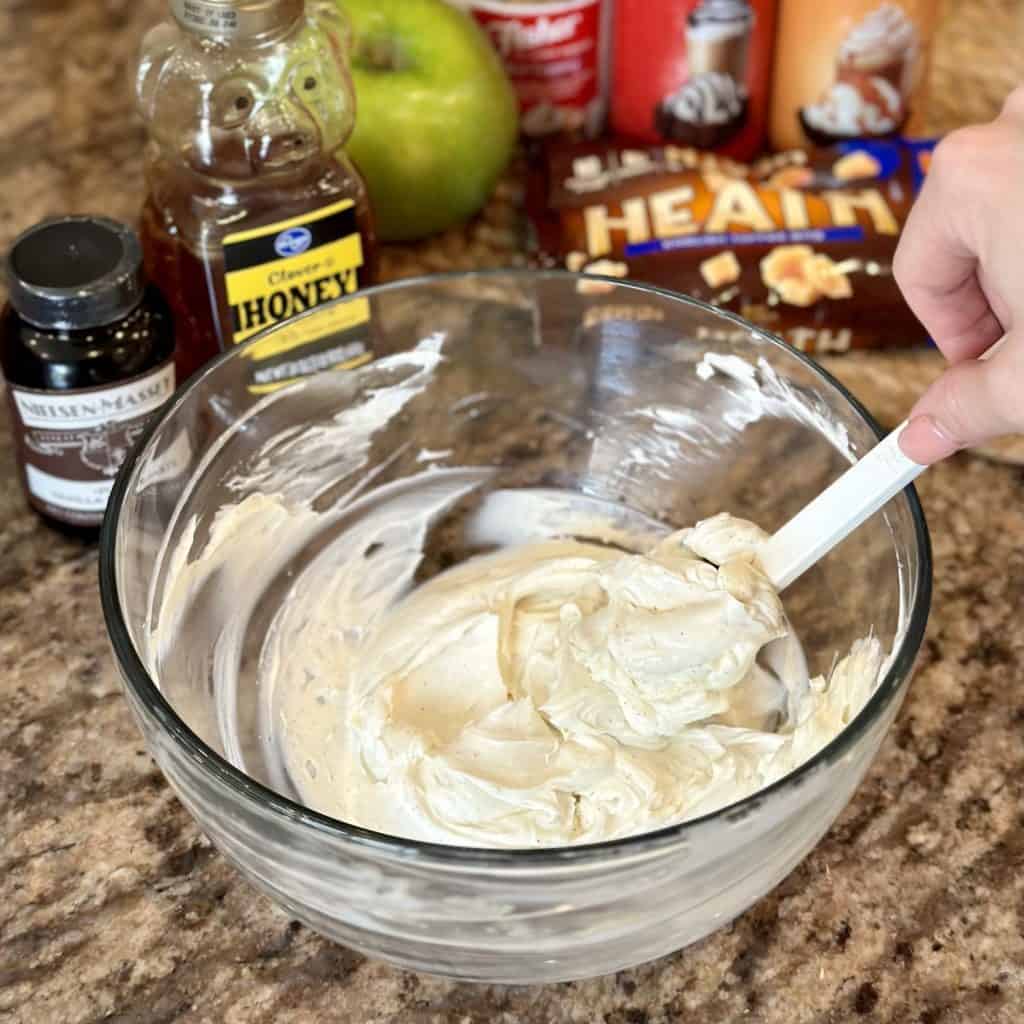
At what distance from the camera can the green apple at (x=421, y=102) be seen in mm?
1116

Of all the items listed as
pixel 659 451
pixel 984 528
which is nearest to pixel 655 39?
pixel 659 451

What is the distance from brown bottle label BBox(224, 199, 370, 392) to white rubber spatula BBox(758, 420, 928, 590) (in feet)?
1.07

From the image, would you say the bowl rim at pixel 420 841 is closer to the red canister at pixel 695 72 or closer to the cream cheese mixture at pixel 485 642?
the cream cheese mixture at pixel 485 642

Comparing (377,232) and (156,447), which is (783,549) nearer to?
(156,447)

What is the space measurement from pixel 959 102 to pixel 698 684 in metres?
0.83

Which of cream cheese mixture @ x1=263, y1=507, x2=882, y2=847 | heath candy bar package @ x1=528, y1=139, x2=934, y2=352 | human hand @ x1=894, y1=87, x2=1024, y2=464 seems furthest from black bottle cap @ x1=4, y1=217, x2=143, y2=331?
human hand @ x1=894, y1=87, x2=1024, y2=464

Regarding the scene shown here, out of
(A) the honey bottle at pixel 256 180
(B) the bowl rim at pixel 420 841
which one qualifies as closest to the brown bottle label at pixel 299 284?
(A) the honey bottle at pixel 256 180

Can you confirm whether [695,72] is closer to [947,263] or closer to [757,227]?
[757,227]

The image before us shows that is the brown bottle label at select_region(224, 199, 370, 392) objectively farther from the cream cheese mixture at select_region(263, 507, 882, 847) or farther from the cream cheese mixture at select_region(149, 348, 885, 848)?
the cream cheese mixture at select_region(263, 507, 882, 847)

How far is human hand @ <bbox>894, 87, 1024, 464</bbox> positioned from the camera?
0.64m

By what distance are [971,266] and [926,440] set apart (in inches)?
3.8

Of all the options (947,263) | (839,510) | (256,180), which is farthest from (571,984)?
(256,180)

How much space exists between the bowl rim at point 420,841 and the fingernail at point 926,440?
5 centimetres

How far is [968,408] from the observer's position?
66 cm
